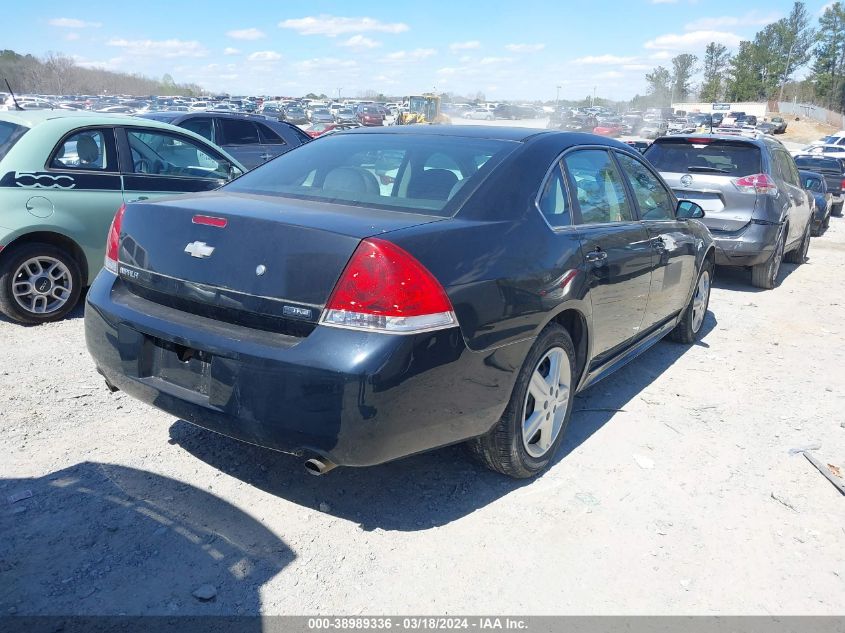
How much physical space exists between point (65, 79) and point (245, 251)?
87154 millimetres

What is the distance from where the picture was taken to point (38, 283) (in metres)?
5.45

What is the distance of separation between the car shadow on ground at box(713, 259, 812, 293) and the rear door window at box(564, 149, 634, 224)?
4.95m

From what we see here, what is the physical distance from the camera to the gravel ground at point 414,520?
264cm

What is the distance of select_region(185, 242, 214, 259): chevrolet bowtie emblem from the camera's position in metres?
2.85

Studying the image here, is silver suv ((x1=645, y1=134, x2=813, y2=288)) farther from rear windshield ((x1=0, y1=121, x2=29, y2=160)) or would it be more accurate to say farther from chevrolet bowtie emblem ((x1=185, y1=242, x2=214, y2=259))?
chevrolet bowtie emblem ((x1=185, y1=242, x2=214, y2=259))

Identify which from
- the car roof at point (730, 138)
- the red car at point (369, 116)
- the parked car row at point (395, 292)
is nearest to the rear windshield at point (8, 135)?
the parked car row at point (395, 292)

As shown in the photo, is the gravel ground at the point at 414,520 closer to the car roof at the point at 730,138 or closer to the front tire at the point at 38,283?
the front tire at the point at 38,283

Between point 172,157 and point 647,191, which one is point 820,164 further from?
point 172,157

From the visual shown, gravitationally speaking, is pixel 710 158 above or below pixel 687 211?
above

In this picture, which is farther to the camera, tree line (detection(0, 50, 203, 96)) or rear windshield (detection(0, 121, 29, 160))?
tree line (detection(0, 50, 203, 96))

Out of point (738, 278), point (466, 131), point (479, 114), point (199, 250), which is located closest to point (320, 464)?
point (199, 250)

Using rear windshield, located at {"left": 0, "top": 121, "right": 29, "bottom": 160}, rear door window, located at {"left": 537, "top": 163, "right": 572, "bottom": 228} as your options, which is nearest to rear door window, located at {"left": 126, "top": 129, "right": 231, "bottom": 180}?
rear windshield, located at {"left": 0, "top": 121, "right": 29, "bottom": 160}

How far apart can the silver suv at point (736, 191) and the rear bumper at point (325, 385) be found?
607cm

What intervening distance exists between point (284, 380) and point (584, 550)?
1.45 metres
